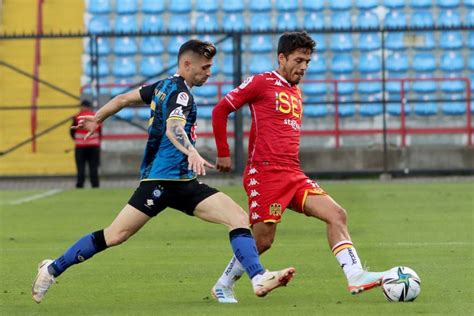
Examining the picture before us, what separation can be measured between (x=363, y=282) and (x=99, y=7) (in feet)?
76.3

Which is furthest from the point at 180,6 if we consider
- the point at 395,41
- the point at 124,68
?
the point at 395,41

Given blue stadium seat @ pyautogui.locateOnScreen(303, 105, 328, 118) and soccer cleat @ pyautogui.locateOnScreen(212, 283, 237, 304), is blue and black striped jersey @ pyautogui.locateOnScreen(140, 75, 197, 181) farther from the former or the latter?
blue stadium seat @ pyautogui.locateOnScreen(303, 105, 328, 118)

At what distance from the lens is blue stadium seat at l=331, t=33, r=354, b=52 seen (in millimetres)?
29328

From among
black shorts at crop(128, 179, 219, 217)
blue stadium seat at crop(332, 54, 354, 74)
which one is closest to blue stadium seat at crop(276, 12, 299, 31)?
blue stadium seat at crop(332, 54, 354, 74)

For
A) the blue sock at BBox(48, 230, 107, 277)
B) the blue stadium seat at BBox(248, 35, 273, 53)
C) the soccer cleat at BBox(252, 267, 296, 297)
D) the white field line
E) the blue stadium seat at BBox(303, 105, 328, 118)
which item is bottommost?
the white field line

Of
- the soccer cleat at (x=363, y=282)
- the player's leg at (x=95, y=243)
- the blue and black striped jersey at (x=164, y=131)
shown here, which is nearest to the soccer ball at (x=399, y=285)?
the soccer cleat at (x=363, y=282)

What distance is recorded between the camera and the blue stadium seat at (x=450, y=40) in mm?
29766

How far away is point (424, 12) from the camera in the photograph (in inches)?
1211

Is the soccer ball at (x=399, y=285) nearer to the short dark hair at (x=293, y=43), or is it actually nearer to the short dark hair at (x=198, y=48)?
the short dark hair at (x=293, y=43)

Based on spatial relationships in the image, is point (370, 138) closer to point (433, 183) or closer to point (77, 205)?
point (433, 183)

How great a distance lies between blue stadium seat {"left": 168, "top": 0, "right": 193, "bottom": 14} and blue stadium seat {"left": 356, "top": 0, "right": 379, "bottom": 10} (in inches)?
160

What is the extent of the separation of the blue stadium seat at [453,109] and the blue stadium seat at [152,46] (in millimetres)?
6841

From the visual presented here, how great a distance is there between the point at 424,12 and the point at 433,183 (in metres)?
7.47

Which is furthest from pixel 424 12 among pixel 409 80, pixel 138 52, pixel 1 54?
pixel 1 54
